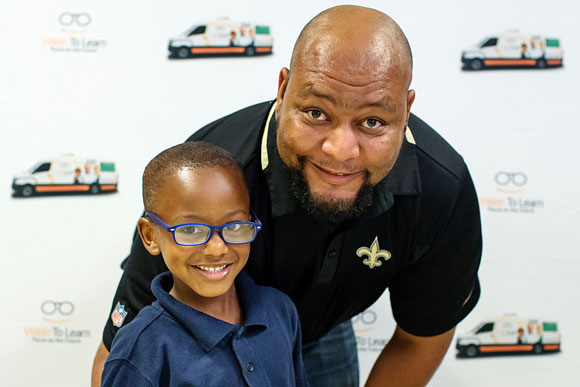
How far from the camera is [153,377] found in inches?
40.1

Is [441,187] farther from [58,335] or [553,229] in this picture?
[58,335]

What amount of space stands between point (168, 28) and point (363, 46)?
0.86m

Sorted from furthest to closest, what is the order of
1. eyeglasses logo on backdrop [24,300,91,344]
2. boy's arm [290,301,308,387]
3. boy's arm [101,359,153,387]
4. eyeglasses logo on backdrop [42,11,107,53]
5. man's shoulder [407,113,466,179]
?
1. eyeglasses logo on backdrop [24,300,91,344]
2. eyeglasses logo on backdrop [42,11,107,53]
3. man's shoulder [407,113,466,179]
4. boy's arm [290,301,308,387]
5. boy's arm [101,359,153,387]

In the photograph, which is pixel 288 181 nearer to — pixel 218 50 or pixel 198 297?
pixel 198 297

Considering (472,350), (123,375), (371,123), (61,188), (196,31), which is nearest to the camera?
(123,375)

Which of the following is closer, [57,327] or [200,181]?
[200,181]

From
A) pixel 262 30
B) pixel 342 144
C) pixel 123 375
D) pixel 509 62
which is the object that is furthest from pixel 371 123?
pixel 509 62

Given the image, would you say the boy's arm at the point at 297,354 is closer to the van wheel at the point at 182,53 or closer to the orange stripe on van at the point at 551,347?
the van wheel at the point at 182,53

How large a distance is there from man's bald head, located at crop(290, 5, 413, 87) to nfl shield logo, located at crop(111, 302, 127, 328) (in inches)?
21.4

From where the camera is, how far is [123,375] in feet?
3.35

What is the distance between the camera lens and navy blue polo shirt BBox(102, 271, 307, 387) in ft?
3.38

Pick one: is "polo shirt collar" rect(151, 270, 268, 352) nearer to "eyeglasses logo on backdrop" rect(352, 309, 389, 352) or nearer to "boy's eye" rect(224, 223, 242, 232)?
"boy's eye" rect(224, 223, 242, 232)

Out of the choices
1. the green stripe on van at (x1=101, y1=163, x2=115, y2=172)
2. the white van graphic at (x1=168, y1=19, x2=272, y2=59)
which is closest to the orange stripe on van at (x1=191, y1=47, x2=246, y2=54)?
the white van graphic at (x1=168, y1=19, x2=272, y2=59)

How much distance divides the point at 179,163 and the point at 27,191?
96 centimetres
